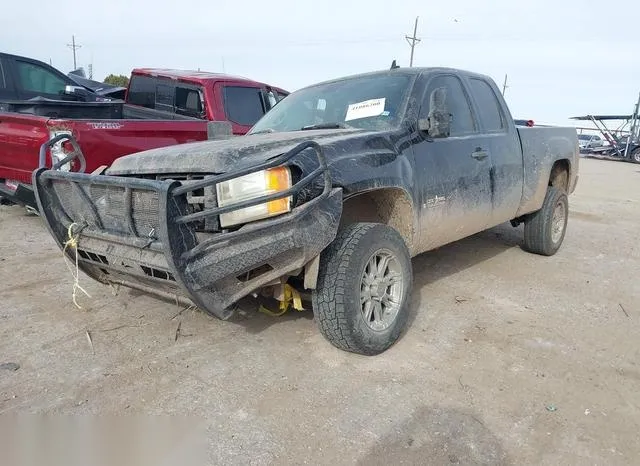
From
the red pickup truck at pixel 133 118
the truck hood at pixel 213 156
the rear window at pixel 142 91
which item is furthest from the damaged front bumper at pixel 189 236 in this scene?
the rear window at pixel 142 91

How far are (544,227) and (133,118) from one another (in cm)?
521

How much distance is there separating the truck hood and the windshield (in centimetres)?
38

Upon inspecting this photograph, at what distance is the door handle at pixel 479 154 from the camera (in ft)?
14.5

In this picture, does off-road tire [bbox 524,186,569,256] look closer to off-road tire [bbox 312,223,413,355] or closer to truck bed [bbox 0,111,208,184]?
off-road tire [bbox 312,223,413,355]

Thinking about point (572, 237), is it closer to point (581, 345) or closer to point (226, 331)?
point (581, 345)

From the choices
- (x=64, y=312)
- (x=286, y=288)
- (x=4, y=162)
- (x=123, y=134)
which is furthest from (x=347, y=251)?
(x=4, y=162)

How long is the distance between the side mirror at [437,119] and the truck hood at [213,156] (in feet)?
1.67

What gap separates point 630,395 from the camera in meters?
3.02

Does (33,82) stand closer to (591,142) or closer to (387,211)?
(387,211)

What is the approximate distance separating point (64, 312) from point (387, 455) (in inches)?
107

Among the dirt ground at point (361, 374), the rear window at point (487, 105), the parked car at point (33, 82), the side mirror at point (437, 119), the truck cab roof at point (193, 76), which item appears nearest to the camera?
the dirt ground at point (361, 374)

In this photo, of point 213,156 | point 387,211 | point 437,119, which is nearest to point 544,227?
point 437,119

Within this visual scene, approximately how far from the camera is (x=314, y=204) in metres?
2.89

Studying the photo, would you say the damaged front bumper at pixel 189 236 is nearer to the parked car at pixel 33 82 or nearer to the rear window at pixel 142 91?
the rear window at pixel 142 91
